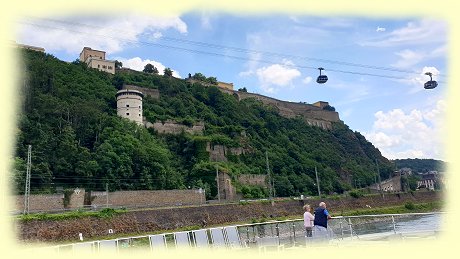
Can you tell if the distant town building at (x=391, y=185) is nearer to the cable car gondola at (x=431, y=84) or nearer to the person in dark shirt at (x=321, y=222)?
the cable car gondola at (x=431, y=84)

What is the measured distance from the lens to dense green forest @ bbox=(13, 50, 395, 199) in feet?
130

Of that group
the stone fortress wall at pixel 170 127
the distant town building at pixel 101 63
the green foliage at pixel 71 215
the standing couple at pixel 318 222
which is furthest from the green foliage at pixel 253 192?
the standing couple at pixel 318 222

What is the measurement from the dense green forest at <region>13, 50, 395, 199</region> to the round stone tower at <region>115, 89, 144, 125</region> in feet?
6.05

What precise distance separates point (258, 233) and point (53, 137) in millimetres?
36542

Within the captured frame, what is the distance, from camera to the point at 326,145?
85.4 metres

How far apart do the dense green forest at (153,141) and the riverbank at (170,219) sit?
8205 millimetres

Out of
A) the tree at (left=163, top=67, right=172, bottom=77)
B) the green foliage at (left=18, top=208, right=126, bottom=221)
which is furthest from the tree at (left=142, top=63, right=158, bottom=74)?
the green foliage at (left=18, top=208, right=126, bottom=221)

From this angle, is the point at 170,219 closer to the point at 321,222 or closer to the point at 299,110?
the point at 321,222

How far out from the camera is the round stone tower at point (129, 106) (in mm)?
55312

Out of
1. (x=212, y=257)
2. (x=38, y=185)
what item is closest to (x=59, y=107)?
(x=38, y=185)

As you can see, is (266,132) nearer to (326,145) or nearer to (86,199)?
(326,145)

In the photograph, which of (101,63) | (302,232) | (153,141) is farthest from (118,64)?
(302,232)

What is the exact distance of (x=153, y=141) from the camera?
5253 cm

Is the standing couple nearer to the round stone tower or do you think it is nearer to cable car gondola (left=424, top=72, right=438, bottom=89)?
cable car gondola (left=424, top=72, right=438, bottom=89)
